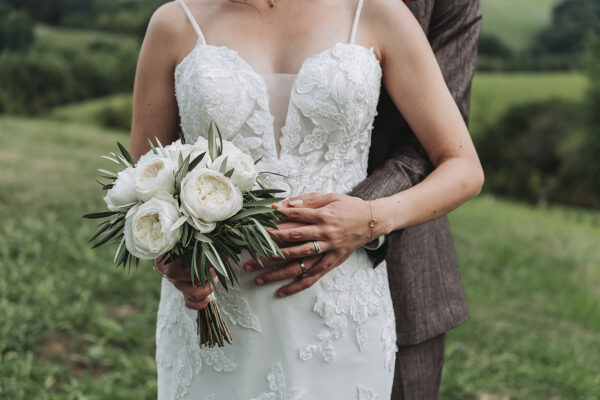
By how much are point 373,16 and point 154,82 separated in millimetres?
816

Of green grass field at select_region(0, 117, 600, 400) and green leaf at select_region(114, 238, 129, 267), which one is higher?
green leaf at select_region(114, 238, 129, 267)

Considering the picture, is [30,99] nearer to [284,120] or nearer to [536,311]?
[536,311]

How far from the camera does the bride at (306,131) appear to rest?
211 centimetres

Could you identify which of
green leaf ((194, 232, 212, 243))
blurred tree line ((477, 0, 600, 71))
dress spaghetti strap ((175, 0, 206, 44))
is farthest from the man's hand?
blurred tree line ((477, 0, 600, 71))

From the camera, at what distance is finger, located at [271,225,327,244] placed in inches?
77.3

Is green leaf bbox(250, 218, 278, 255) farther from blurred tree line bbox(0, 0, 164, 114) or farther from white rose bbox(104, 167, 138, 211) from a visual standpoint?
blurred tree line bbox(0, 0, 164, 114)

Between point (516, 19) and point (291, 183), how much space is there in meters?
25.8

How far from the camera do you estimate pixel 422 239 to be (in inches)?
105

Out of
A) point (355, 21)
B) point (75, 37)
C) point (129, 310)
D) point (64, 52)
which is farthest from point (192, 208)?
point (75, 37)

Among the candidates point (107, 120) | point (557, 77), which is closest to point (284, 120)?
point (107, 120)

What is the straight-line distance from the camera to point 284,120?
2182mm

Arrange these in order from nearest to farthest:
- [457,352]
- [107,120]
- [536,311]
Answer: [457,352]
[536,311]
[107,120]

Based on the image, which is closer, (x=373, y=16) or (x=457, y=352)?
(x=373, y=16)

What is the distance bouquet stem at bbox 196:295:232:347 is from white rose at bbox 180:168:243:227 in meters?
0.46
